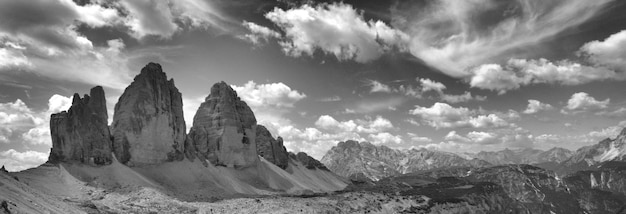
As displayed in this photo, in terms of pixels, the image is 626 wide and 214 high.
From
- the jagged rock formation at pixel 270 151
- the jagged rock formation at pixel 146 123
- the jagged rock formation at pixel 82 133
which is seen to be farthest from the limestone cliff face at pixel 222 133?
the jagged rock formation at pixel 270 151

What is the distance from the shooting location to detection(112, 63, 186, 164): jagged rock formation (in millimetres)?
96875

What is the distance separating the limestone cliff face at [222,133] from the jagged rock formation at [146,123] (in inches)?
806

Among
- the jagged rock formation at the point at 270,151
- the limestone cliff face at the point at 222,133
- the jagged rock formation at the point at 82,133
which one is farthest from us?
the jagged rock formation at the point at 270,151

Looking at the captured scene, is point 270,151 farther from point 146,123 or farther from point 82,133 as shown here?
point 82,133

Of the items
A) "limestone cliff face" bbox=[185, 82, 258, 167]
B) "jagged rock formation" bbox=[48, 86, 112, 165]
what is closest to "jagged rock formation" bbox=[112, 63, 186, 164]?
"jagged rock formation" bbox=[48, 86, 112, 165]

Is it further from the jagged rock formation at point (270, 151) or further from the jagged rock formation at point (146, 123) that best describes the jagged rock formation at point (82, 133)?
the jagged rock formation at point (270, 151)

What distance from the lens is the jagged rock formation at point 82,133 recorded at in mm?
86250

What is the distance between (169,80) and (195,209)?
5426 cm

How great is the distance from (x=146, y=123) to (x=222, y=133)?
33393mm

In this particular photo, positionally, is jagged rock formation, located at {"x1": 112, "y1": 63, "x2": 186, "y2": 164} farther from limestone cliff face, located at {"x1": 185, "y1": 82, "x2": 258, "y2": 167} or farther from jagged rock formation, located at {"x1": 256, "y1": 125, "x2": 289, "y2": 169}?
jagged rock formation, located at {"x1": 256, "y1": 125, "x2": 289, "y2": 169}

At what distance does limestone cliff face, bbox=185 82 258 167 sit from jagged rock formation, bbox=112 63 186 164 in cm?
2048

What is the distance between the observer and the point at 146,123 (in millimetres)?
99000

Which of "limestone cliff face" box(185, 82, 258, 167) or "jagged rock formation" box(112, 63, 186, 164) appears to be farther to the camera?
"limestone cliff face" box(185, 82, 258, 167)

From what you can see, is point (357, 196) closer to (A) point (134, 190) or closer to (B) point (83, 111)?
(A) point (134, 190)
